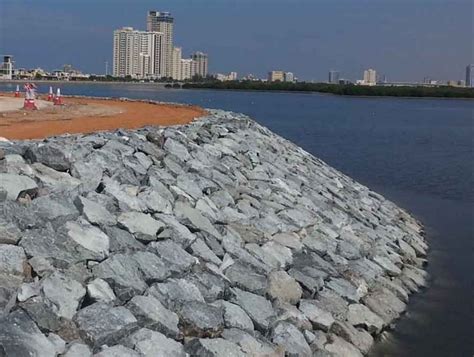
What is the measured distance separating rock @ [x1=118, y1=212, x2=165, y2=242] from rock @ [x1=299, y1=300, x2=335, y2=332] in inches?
83.1

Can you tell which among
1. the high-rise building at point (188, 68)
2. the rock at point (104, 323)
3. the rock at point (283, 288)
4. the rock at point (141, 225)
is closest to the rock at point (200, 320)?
the rock at point (104, 323)

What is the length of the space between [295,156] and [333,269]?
7939 millimetres

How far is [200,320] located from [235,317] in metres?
0.55

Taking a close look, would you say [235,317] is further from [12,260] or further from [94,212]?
[12,260]

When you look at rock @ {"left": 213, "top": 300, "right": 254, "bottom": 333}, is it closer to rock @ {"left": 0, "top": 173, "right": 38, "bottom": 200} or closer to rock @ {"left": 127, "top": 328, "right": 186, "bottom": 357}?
rock @ {"left": 127, "top": 328, "right": 186, "bottom": 357}

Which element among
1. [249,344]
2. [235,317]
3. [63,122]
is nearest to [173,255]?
[235,317]

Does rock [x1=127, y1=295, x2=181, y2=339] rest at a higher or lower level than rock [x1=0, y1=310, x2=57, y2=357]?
lower

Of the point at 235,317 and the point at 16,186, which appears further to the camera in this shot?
the point at 16,186

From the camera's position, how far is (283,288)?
838 centimetres

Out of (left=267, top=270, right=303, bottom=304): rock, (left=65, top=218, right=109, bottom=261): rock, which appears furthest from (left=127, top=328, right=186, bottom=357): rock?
(left=267, top=270, right=303, bottom=304): rock

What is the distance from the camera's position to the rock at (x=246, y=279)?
801cm

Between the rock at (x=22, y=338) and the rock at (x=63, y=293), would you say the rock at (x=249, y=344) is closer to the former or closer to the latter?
the rock at (x=63, y=293)

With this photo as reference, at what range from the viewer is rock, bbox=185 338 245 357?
629 cm

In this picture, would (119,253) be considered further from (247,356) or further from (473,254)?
(473,254)
